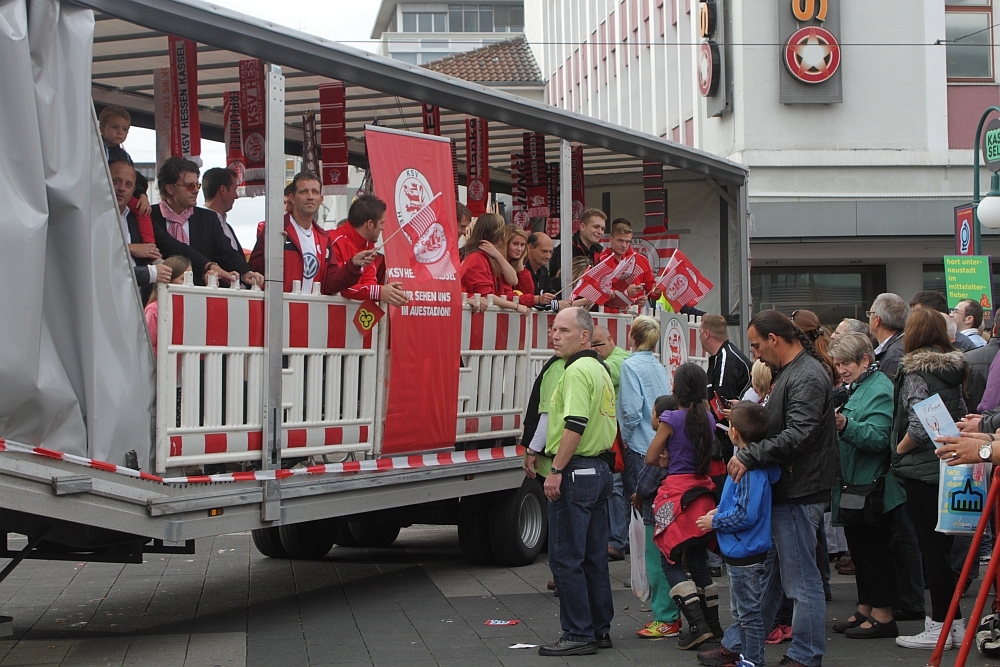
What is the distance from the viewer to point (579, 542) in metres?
6.74

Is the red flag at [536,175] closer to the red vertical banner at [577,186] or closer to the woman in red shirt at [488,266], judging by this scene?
the red vertical banner at [577,186]

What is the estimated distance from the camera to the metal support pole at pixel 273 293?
7070 mm

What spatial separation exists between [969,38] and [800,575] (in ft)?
77.7

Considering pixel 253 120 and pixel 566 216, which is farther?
pixel 566 216

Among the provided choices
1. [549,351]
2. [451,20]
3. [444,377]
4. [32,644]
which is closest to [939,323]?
[444,377]

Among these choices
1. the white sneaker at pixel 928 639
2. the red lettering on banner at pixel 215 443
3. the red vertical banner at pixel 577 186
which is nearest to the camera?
the red lettering on banner at pixel 215 443

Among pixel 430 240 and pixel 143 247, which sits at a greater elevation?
pixel 430 240

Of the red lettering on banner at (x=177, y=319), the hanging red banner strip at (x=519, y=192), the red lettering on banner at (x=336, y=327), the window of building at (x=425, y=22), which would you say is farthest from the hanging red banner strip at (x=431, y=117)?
the window of building at (x=425, y=22)

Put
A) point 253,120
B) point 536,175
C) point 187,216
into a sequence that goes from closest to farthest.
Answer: point 187,216 → point 253,120 → point 536,175

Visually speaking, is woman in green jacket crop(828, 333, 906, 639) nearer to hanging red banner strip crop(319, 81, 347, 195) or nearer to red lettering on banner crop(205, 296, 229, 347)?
red lettering on banner crop(205, 296, 229, 347)

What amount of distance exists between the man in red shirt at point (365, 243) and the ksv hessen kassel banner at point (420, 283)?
97 millimetres

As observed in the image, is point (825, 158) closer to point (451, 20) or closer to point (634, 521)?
point (634, 521)

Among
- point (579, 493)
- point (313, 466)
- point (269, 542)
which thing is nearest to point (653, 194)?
point (269, 542)

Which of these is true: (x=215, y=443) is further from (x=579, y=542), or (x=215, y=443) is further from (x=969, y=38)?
(x=969, y=38)
